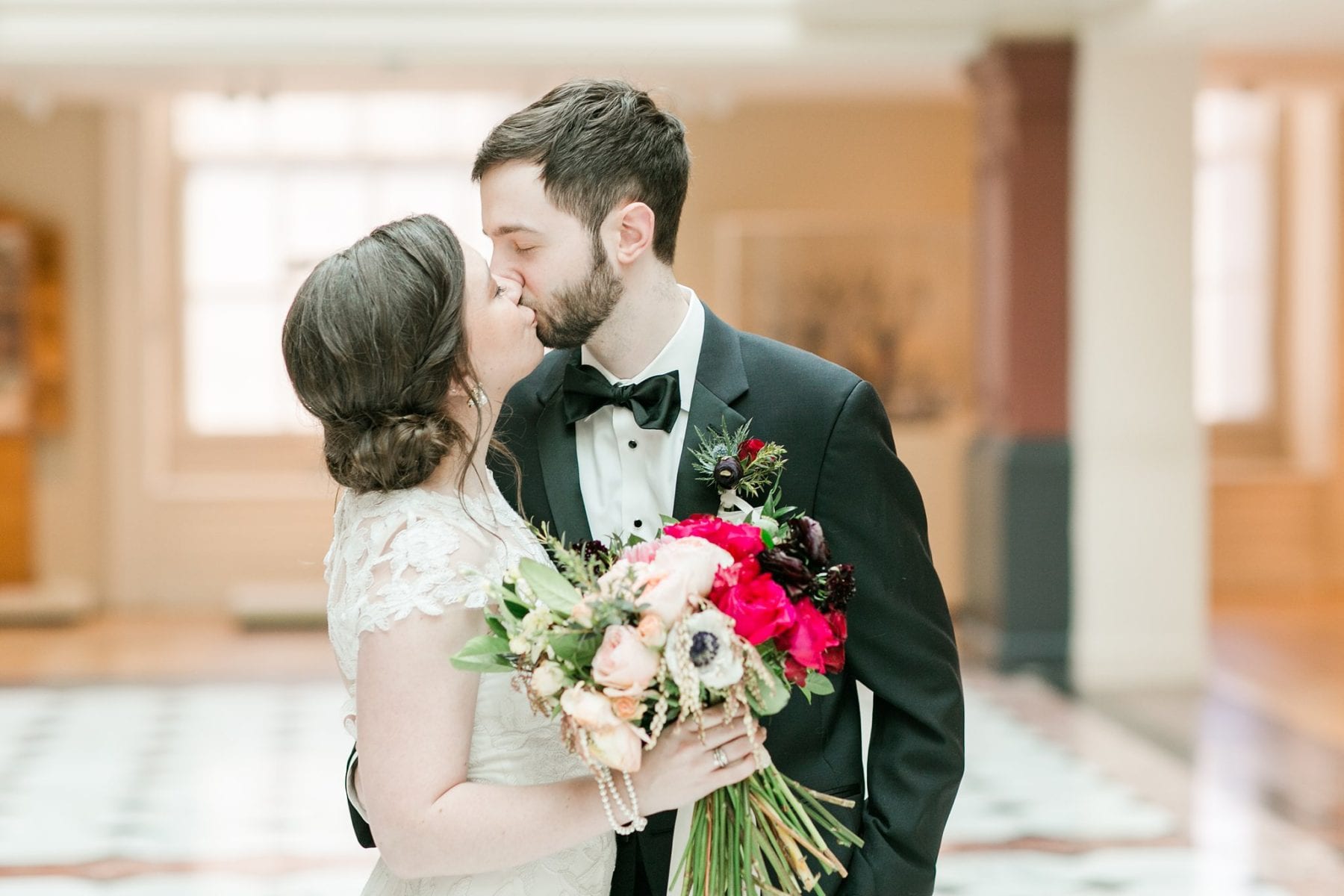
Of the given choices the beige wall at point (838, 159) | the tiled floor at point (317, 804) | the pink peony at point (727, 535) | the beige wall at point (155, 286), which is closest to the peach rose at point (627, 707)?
the pink peony at point (727, 535)

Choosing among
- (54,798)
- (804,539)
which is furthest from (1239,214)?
(804,539)

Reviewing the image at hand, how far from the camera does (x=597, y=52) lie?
8398 mm

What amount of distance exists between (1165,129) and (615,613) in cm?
756

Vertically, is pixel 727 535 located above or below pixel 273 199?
below

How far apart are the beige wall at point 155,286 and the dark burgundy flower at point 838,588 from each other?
9.84 m

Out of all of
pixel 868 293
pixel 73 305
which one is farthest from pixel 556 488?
pixel 73 305

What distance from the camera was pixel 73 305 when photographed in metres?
11.8

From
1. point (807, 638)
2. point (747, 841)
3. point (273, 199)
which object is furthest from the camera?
point (273, 199)

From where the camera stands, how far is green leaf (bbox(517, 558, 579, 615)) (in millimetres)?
1748

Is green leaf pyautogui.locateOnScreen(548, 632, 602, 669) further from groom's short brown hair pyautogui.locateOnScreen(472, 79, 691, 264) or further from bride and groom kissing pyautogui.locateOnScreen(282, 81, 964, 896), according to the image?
groom's short brown hair pyautogui.locateOnScreen(472, 79, 691, 264)

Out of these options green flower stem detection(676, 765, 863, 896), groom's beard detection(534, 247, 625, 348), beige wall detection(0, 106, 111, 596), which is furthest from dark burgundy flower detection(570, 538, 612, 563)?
beige wall detection(0, 106, 111, 596)

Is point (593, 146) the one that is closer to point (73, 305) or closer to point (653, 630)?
point (653, 630)

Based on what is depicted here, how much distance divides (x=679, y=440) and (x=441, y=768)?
0.73 m

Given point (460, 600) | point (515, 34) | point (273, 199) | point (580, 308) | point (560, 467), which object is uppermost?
point (515, 34)
